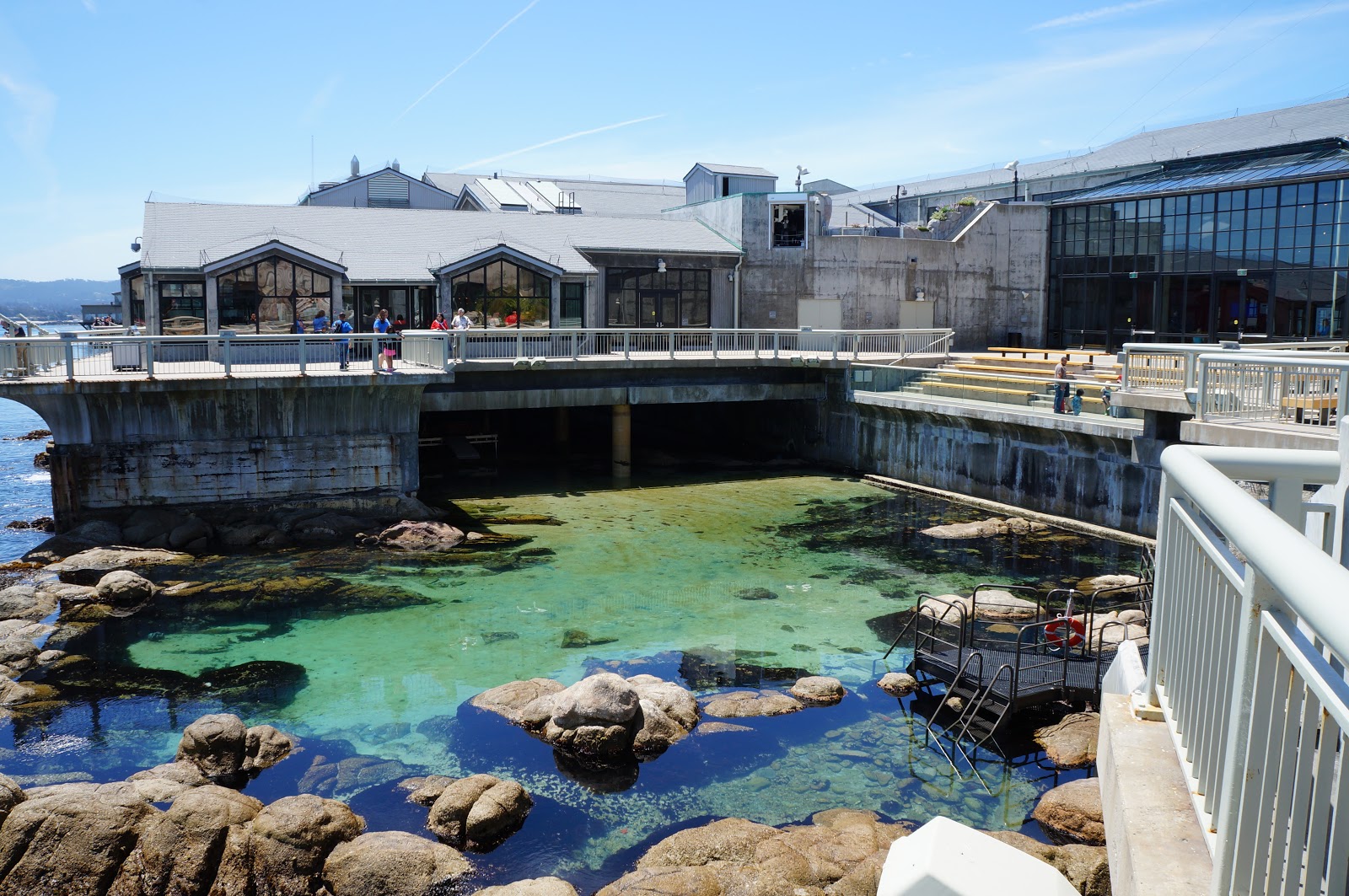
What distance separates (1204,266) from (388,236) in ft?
90.3

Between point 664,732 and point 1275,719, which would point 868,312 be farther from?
point 1275,719

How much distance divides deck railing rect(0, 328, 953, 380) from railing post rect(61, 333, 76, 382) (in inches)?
1.0

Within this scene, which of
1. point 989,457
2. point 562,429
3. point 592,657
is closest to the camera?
point 592,657

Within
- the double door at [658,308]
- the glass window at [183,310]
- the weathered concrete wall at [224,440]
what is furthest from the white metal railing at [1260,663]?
the double door at [658,308]

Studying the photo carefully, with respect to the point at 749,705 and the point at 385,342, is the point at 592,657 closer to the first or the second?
the point at 749,705

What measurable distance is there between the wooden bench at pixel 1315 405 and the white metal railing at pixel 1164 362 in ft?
14.3

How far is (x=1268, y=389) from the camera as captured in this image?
17.5 meters

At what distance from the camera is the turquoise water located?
40.3 ft

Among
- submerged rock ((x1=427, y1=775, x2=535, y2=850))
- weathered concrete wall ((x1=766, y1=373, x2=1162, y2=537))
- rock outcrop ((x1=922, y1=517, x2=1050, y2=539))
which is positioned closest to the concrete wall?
weathered concrete wall ((x1=766, y1=373, x2=1162, y2=537))

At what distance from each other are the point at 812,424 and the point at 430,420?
1406cm

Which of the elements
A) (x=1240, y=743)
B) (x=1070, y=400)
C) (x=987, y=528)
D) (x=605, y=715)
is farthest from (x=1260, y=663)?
(x=1070, y=400)

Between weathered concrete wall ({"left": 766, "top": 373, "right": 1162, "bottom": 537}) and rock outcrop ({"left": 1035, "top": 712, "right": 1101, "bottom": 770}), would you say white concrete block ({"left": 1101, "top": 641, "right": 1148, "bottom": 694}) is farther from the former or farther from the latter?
weathered concrete wall ({"left": 766, "top": 373, "right": 1162, "bottom": 537})

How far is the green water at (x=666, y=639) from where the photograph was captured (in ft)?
40.8

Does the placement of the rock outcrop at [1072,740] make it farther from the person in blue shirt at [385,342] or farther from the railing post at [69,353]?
the railing post at [69,353]
